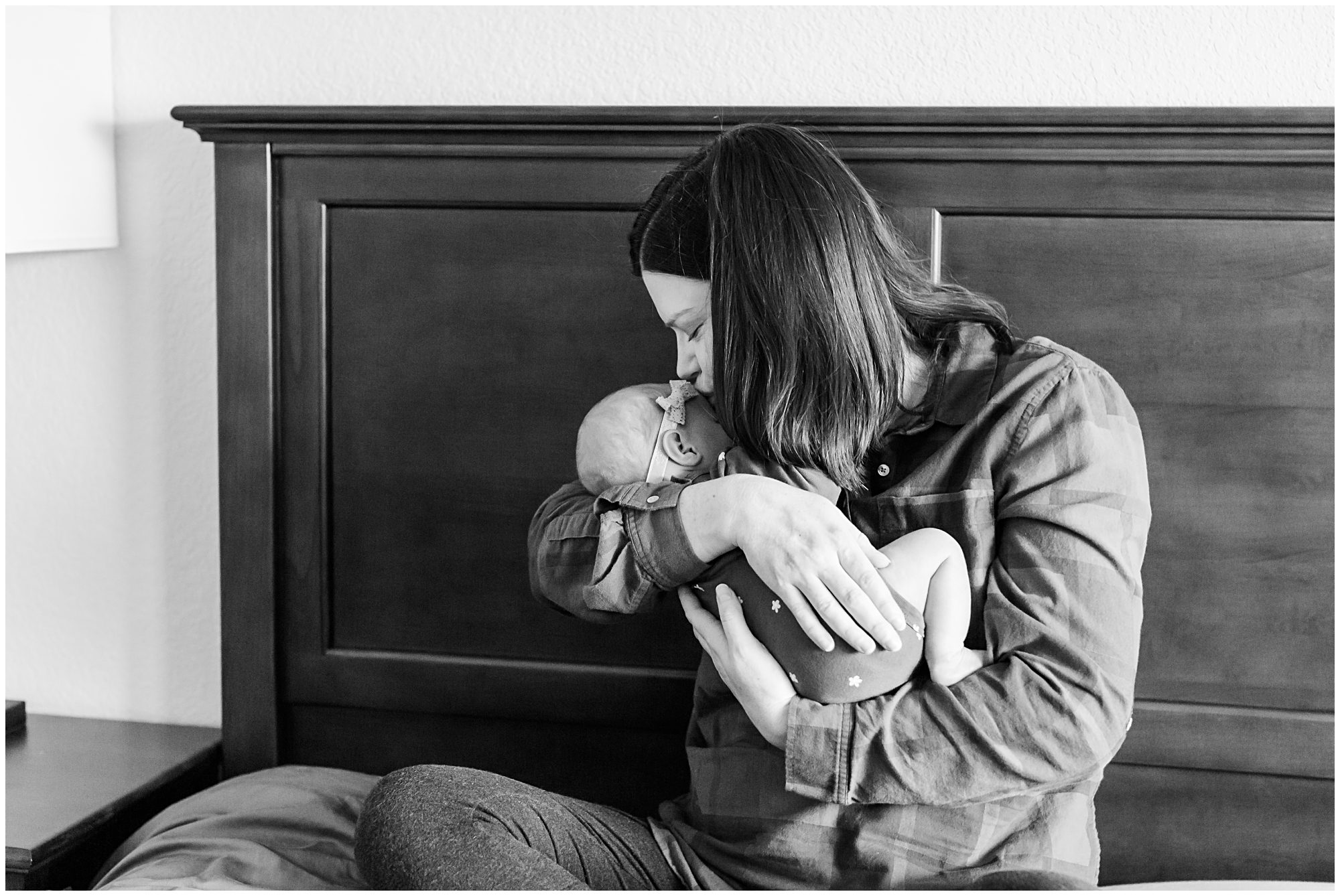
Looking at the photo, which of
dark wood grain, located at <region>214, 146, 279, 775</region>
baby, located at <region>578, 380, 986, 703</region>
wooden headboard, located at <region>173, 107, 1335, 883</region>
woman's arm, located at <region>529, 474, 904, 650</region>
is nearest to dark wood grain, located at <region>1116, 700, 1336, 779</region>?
wooden headboard, located at <region>173, 107, 1335, 883</region>

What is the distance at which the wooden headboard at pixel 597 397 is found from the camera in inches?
49.2

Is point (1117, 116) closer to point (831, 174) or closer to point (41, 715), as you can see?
point (831, 174)

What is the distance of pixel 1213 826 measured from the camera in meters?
1.30

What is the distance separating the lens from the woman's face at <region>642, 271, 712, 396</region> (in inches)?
40.3

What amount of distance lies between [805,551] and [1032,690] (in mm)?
212

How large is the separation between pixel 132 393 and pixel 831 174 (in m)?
1.02

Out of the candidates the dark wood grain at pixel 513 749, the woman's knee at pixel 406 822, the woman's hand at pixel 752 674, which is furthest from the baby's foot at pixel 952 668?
the dark wood grain at pixel 513 749

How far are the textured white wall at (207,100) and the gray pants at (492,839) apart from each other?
651 millimetres

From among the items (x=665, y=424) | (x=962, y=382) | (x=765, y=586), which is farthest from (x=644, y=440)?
(x=962, y=382)

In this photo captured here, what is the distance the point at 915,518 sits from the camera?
1035mm

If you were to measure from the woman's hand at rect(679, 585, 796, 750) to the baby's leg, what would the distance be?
0.12m

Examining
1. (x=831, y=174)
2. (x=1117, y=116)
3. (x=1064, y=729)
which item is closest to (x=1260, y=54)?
(x=1117, y=116)

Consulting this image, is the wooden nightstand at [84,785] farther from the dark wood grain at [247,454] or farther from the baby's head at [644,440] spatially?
the baby's head at [644,440]

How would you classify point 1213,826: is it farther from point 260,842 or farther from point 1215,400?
point 260,842
